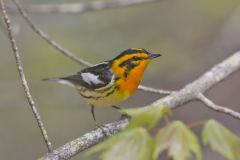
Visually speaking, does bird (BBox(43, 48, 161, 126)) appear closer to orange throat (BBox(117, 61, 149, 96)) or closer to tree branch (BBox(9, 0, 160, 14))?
orange throat (BBox(117, 61, 149, 96))

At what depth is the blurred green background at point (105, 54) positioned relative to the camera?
6516mm

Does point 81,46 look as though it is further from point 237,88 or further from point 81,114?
point 237,88

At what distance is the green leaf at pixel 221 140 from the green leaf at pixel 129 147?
23cm

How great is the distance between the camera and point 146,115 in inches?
89.4

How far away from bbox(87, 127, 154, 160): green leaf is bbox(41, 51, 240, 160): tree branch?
71cm

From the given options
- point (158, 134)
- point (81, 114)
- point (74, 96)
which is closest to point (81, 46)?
point (74, 96)

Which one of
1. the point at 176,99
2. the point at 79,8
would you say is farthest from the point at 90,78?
the point at 79,8

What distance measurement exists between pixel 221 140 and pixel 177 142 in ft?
0.62

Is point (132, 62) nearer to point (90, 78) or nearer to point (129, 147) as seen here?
point (90, 78)

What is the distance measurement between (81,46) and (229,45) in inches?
78.2

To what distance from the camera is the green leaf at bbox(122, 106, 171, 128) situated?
7.34ft

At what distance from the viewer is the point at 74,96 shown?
249 inches

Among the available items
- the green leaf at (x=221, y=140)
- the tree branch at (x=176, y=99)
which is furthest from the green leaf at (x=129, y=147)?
the tree branch at (x=176, y=99)

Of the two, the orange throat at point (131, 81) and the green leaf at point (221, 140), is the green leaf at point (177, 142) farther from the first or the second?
the orange throat at point (131, 81)
